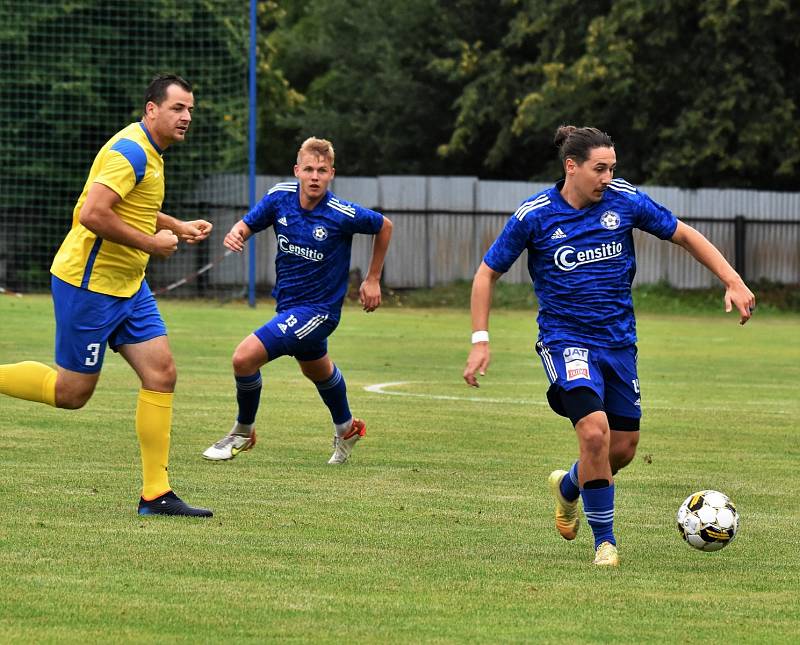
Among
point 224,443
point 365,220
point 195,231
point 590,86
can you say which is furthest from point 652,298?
point 195,231

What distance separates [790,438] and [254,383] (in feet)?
14.2

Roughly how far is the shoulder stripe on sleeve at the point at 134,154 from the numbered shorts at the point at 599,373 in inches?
86.6

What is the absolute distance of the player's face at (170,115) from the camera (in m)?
8.12

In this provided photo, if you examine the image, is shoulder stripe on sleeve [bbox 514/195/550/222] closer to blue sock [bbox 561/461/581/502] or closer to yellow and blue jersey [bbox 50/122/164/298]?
blue sock [bbox 561/461/581/502]

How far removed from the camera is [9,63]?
111ft

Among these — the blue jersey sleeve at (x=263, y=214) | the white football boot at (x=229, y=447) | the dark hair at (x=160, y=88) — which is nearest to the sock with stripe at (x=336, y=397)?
the white football boot at (x=229, y=447)

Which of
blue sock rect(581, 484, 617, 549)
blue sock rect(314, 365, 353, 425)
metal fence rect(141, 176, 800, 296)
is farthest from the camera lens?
metal fence rect(141, 176, 800, 296)

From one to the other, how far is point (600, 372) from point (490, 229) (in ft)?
91.8

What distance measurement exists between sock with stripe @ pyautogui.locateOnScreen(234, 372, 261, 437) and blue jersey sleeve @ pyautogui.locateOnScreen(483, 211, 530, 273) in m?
3.37

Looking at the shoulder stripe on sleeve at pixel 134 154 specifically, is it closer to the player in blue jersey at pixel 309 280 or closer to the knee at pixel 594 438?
the player in blue jersey at pixel 309 280

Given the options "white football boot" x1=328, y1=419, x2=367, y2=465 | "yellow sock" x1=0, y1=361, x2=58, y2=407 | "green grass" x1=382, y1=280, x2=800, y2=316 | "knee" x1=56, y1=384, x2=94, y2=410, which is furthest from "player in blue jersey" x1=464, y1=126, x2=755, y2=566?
"green grass" x1=382, y1=280, x2=800, y2=316

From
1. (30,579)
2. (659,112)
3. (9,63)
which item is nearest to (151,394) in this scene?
(30,579)

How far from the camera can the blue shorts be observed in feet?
24.0

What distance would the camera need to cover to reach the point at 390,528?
7770 millimetres
